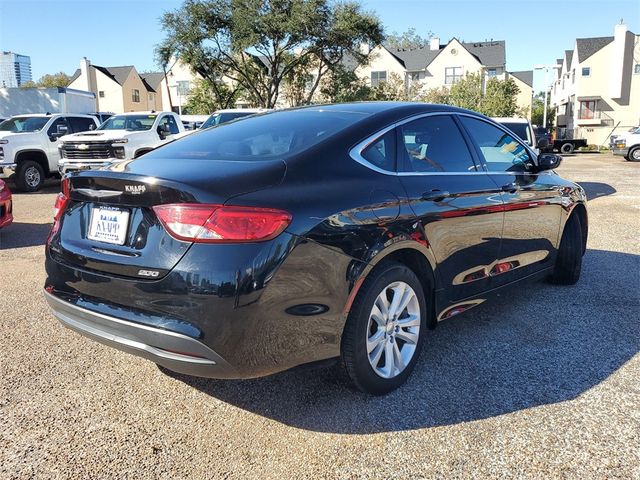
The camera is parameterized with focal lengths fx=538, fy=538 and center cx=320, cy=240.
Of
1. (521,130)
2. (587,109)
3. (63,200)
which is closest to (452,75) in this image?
(587,109)

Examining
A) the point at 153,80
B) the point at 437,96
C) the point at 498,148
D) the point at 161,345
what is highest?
the point at 153,80

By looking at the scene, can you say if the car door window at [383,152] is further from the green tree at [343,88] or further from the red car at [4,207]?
the green tree at [343,88]

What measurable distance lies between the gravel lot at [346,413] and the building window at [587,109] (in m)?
48.7

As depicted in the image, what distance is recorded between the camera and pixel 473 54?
188 feet

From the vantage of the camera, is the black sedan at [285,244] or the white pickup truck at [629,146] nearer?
the black sedan at [285,244]

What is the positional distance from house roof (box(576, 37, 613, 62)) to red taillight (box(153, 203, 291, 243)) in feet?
176

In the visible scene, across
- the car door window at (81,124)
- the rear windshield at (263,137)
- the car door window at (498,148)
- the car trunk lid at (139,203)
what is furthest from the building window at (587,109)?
the car trunk lid at (139,203)

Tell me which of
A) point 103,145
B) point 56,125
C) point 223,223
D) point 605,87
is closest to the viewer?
point 223,223

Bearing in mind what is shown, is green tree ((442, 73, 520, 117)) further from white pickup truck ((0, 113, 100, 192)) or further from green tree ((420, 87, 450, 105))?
white pickup truck ((0, 113, 100, 192))

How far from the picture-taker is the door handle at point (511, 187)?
13.4ft

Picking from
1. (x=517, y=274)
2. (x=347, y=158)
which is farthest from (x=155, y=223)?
(x=517, y=274)

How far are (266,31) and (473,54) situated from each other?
33008 mm

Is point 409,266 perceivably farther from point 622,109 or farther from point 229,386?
point 622,109

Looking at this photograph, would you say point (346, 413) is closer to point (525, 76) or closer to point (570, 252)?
point (570, 252)
